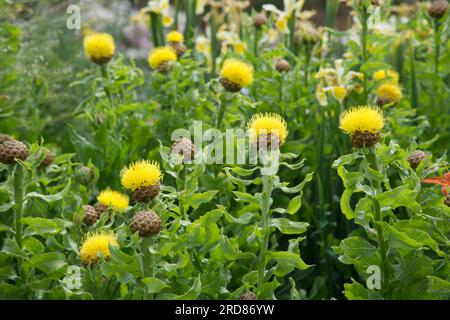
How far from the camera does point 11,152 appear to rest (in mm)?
1269

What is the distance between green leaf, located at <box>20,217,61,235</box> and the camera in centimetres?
127

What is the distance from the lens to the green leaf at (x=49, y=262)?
133 centimetres

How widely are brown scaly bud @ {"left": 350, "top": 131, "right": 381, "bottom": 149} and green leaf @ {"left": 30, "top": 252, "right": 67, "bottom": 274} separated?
0.60 meters

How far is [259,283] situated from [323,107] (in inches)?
30.3

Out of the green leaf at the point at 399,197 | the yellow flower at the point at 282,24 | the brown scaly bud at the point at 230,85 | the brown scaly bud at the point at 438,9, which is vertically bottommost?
the green leaf at the point at 399,197

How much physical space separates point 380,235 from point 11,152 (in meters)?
0.68

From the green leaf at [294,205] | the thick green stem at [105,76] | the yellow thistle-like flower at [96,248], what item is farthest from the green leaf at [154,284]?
the thick green stem at [105,76]

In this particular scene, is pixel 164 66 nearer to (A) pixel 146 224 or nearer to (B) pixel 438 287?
(A) pixel 146 224

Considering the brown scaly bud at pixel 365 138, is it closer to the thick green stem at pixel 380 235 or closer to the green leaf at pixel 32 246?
the thick green stem at pixel 380 235

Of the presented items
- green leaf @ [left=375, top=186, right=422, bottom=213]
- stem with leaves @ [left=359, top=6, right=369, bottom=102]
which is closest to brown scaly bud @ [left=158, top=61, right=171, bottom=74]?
stem with leaves @ [left=359, top=6, right=369, bottom=102]

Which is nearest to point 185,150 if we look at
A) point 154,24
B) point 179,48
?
point 179,48

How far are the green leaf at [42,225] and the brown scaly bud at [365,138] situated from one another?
0.56m
